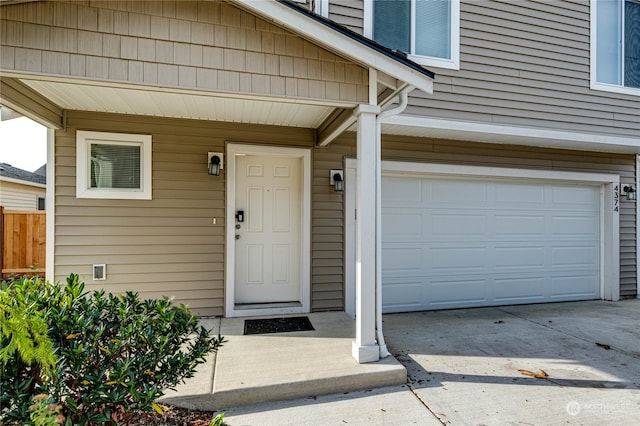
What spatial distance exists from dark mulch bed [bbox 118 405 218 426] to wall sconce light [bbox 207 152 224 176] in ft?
8.37

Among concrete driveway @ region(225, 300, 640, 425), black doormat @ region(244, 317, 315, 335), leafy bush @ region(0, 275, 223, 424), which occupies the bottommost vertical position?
concrete driveway @ region(225, 300, 640, 425)

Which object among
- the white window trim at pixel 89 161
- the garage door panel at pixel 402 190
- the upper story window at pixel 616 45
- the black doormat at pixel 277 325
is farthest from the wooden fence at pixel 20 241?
the upper story window at pixel 616 45

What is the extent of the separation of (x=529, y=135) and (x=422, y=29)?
6.73 ft

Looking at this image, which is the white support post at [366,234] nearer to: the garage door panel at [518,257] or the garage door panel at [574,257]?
the garage door panel at [518,257]

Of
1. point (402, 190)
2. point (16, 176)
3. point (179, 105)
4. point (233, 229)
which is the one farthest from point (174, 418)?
point (16, 176)

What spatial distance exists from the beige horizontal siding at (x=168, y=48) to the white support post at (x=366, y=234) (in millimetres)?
361

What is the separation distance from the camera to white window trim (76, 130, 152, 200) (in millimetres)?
4043

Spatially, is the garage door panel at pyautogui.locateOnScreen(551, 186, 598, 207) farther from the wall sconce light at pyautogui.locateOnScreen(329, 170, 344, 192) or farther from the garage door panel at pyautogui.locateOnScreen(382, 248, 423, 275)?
the wall sconce light at pyautogui.locateOnScreen(329, 170, 344, 192)

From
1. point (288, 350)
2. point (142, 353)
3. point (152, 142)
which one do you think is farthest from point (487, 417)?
point (152, 142)

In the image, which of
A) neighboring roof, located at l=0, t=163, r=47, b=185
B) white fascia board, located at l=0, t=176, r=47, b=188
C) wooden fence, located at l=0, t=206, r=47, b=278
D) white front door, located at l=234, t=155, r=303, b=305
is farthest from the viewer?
neighboring roof, located at l=0, t=163, r=47, b=185

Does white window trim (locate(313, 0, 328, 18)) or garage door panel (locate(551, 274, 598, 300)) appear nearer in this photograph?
white window trim (locate(313, 0, 328, 18))

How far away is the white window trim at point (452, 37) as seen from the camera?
4.50 metres

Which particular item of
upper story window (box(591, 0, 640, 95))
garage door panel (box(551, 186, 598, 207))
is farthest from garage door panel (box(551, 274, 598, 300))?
upper story window (box(591, 0, 640, 95))

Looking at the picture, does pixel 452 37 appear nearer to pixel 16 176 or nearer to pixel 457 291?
pixel 457 291
